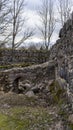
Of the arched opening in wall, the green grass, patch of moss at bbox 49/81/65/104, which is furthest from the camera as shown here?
the arched opening in wall

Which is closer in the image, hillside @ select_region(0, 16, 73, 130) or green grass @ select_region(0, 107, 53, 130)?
green grass @ select_region(0, 107, 53, 130)

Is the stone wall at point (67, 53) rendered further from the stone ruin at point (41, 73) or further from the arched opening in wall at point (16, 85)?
the arched opening in wall at point (16, 85)

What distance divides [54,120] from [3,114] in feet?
5.31

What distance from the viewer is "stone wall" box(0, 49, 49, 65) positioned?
17.6 m

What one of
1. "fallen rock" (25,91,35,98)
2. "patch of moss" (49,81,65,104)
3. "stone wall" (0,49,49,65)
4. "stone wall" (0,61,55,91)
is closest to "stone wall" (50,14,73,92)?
"patch of moss" (49,81,65,104)

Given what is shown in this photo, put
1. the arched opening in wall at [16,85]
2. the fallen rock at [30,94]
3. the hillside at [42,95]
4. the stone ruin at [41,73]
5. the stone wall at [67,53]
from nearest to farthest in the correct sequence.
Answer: the hillside at [42,95]
the stone wall at [67,53]
the stone ruin at [41,73]
the fallen rock at [30,94]
the arched opening in wall at [16,85]

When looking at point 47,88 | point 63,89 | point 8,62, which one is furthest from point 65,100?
point 8,62

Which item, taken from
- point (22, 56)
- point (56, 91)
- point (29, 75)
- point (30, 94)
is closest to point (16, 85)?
point (29, 75)

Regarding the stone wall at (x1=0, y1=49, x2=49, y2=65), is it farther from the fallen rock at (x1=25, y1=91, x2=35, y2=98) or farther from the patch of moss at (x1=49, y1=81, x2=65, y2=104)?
the patch of moss at (x1=49, y1=81, x2=65, y2=104)

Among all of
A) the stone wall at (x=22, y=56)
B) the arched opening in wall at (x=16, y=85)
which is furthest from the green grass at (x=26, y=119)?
the stone wall at (x=22, y=56)

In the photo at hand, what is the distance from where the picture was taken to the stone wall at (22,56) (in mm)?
17625

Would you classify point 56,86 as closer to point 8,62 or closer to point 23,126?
point 23,126

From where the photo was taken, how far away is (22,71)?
10.4 meters

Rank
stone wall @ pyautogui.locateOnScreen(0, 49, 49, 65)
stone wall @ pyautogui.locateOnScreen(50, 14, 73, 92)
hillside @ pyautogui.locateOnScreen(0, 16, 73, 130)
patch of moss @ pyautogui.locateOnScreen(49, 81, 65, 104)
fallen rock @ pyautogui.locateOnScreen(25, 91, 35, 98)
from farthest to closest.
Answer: stone wall @ pyautogui.locateOnScreen(0, 49, 49, 65), fallen rock @ pyautogui.locateOnScreen(25, 91, 35, 98), patch of moss @ pyautogui.locateOnScreen(49, 81, 65, 104), stone wall @ pyautogui.locateOnScreen(50, 14, 73, 92), hillside @ pyautogui.locateOnScreen(0, 16, 73, 130)
